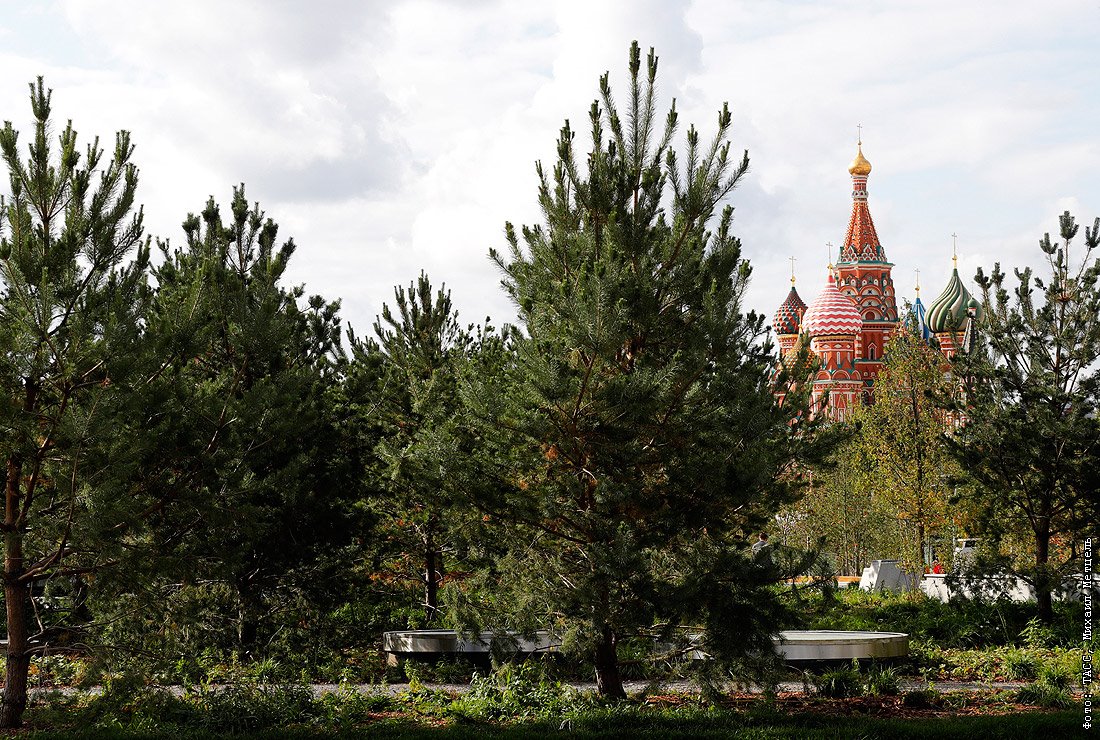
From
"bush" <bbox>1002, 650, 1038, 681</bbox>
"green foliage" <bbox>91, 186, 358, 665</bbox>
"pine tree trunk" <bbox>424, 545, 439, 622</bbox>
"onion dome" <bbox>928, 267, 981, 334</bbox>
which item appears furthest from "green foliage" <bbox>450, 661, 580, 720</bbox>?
"onion dome" <bbox>928, 267, 981, 334</bbox>

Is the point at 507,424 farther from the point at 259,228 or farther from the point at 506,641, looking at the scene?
the point at 259,228

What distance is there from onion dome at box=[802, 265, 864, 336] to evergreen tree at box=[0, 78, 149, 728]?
2031 inches

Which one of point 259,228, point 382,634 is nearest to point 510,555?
point 382,634

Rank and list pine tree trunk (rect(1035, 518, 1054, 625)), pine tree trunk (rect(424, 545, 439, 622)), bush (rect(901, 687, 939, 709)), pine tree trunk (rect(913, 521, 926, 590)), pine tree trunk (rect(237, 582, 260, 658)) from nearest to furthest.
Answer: bush (rect(901, 687, 939, 709)) → pine tree trunk (rect(237, 582, 260, 658)) → pine tree trunk (rect(1035, 518, 1054, 625)) → pine tree trunk (rect(424, 545, 439, 622)) → pine tree trunk (rect(913, 521, 926, 590))

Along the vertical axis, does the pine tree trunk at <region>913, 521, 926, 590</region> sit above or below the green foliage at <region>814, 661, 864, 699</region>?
above

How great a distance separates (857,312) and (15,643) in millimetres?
55124

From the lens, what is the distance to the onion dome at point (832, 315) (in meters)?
58.0

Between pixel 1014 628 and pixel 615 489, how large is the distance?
9.13 meters

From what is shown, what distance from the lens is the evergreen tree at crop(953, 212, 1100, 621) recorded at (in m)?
15.3

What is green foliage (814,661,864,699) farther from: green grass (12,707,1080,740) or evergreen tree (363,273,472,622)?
evergreen tree (363,273,472,622)

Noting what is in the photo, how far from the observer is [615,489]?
31.5 ft

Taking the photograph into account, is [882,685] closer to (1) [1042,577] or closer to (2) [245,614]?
(1) [1042,577]

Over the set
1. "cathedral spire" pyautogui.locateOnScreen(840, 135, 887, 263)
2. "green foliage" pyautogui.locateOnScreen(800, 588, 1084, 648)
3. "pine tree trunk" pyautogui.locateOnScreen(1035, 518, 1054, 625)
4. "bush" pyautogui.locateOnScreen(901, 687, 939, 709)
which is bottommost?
"bush" pyautogui.locateOnScreen(901, 687, 939, 709)

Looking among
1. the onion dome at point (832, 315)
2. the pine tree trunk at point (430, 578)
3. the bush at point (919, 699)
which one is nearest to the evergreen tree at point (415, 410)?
the pine tree trunk at point (430, 578)
